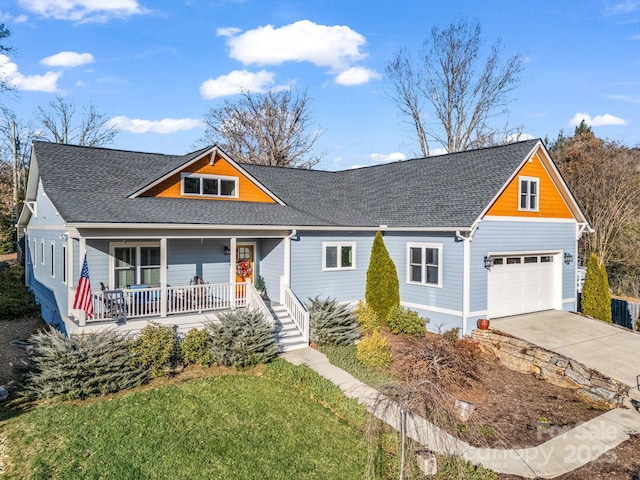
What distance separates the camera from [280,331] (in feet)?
41.6

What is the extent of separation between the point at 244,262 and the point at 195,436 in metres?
8.78

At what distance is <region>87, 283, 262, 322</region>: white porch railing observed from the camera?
11.1m

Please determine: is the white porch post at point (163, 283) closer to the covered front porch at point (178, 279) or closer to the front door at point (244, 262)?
the covered front porch at point (178, 279)

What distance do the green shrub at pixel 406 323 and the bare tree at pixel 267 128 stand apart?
23.8m

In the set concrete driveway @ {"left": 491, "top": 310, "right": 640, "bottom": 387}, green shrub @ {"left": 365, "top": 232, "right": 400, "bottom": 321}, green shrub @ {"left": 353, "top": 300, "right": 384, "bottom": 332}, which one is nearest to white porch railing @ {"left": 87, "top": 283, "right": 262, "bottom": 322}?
green shrub @ {"left": 353, "top": 300, "right": 384, "bottom": 332}

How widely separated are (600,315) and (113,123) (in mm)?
41425

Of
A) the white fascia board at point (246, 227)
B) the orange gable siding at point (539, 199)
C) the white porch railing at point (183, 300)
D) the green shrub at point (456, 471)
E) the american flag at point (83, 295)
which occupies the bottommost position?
the green shrub at point (456, 471)

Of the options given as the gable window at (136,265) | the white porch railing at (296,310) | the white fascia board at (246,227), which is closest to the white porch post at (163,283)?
the white fascia board at (246,227)

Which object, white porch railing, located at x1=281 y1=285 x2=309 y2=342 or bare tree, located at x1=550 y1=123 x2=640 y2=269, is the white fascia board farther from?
bare tree, located at x1=550 y1=123 x2=640 y2=269

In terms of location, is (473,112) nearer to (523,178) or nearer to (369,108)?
(369,108)

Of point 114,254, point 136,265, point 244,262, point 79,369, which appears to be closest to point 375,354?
point 244,262

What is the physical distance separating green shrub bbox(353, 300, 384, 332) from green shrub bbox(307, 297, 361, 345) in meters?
0.71

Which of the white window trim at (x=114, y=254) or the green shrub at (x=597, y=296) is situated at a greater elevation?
the white window trim at (x=114, y=254)

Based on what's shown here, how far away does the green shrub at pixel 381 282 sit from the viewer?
14.6 meters
